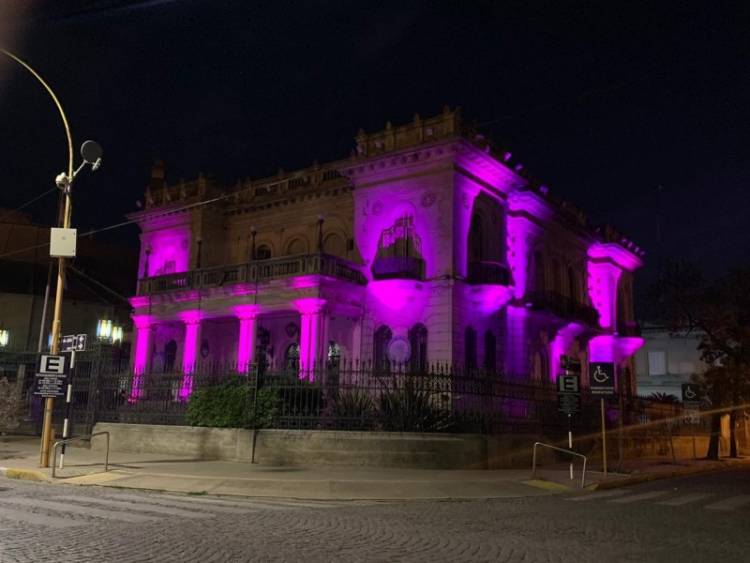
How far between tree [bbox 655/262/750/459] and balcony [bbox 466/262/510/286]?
346 inches

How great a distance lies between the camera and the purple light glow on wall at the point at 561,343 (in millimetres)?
33062

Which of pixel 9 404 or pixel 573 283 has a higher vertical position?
pixel 573 283

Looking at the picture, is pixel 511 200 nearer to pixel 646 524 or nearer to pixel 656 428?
pixel 656 428

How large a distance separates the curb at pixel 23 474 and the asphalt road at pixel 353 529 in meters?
0.81

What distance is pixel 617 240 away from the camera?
4097cm

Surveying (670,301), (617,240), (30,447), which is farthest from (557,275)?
(30,447)

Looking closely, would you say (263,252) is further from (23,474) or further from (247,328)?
(23,474)

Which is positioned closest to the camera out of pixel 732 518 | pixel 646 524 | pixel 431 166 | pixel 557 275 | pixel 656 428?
pixel 646 524

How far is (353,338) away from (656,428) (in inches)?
539

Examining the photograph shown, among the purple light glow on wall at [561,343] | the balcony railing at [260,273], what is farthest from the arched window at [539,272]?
the balcony railing at [260,273]

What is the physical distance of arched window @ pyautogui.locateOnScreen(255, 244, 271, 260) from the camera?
32.9 meters

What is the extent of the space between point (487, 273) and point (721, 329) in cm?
1053

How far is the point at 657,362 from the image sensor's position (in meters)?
64.9

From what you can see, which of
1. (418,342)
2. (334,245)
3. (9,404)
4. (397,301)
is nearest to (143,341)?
(9,404)
